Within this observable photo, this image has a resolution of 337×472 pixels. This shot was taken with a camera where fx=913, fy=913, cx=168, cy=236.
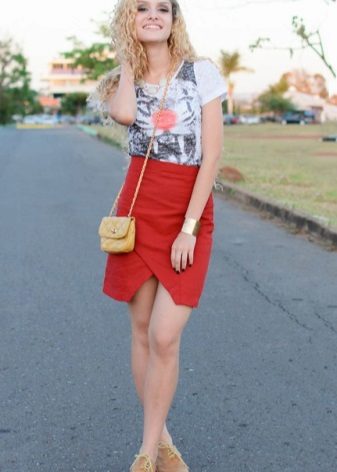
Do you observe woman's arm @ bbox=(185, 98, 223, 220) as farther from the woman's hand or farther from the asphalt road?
the asphalt road

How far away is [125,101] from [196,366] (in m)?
2.19

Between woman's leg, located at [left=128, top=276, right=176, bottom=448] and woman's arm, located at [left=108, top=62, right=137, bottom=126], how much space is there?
0.59 meters

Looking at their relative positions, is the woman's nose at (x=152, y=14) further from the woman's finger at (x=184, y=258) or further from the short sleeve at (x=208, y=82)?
the woman's finger at (x=184, y=258)

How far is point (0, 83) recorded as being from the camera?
106500mm

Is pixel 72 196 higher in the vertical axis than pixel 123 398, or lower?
lower

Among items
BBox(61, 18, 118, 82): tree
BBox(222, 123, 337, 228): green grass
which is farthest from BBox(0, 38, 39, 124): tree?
BBox(222, 123, 337, 228): green grass

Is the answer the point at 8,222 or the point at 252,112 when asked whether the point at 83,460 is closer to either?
the point at 8,222

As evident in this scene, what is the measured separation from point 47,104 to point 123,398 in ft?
628

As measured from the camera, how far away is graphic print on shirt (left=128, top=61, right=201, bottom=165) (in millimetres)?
3293

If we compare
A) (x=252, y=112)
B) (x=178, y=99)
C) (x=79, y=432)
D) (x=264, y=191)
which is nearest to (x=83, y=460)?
(x=79, y=432)

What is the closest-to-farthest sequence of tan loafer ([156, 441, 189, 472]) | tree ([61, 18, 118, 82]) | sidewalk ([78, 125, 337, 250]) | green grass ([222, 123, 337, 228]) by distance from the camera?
tan loafer ([156, 441, 189, 472]), sidewalk ([78, 125, 337, 250]), green grass ([222, 123, 337, 228]), tree ([61, 18, 118, 82])

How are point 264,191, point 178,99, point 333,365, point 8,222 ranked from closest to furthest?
1. point 178,99
2. point 333,365
3. point 8,222
4. point 264,191

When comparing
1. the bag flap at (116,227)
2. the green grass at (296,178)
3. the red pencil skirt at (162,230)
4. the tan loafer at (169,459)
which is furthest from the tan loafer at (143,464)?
the green grass at (296,178)

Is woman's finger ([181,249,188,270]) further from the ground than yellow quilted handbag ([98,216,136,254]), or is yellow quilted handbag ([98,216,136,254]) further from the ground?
yellow quilted handbag ([98,216,136,254])
